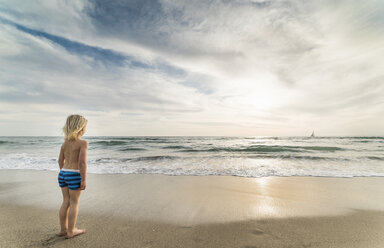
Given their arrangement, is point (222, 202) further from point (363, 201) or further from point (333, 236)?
point (363, 201)

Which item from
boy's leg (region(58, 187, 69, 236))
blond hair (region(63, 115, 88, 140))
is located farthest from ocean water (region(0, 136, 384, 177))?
blond hair (region(63, 115, 88, 140))

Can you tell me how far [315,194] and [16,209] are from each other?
7713 millimetres

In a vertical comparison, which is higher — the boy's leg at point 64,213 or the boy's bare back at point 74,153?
the boy's bare back at point 74,153

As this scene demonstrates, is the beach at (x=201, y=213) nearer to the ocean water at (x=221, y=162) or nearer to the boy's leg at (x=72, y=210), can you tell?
the boy's leg at (x=72, y=210)

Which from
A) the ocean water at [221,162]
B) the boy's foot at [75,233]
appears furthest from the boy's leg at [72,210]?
the ocean water at [221,162]

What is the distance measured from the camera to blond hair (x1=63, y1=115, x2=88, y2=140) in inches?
104

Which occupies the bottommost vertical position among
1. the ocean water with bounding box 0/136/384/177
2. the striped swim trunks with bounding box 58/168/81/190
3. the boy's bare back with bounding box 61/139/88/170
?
the ocean water with bounding box 0/136/384/177

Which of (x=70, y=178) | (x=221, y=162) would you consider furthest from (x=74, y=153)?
(x=221, y=162)

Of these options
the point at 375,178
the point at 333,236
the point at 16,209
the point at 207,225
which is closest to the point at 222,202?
the point at 207,225

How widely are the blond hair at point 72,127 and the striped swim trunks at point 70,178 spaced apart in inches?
20.5

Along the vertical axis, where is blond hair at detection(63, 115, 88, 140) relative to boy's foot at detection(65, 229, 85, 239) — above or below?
above

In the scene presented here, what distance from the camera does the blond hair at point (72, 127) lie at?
2639 millimetres

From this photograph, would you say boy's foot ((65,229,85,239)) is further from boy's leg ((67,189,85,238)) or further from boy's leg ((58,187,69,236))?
boy's leg ((58,187,69,236))

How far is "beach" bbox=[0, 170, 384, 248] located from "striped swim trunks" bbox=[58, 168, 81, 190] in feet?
2.78
